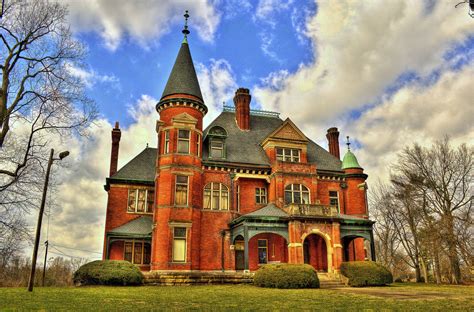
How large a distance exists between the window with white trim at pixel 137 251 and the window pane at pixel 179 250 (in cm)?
375

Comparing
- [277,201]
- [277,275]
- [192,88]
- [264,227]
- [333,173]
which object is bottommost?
[277,275]

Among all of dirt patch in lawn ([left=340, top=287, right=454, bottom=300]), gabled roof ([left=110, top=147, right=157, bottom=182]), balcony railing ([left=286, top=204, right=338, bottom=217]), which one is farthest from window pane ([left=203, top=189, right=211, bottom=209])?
dirt patch in lawn ([left=340, top=287, right=454, bottom=300])

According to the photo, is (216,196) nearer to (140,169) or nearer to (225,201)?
(225,201)

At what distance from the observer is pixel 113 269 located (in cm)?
2277

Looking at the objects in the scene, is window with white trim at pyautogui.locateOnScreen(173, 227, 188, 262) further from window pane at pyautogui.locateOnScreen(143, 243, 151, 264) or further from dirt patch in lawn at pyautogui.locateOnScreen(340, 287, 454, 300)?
dirt patch in lawn at pyautogui.locateOnScreen(340, 287, 454, 300)

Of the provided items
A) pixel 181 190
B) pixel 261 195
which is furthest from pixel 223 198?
pixel 181 190

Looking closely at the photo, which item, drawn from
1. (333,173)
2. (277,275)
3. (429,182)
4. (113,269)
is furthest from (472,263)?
(113,269)

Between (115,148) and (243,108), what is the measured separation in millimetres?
11852

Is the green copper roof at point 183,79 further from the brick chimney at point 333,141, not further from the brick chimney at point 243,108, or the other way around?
the brick chimney at point 333,141

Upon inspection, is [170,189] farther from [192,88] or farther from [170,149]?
[192,88]

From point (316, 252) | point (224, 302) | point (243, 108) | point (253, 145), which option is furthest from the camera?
point (243, 108)

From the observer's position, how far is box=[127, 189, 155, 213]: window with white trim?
31.7 metres

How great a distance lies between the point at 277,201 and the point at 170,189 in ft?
26.9

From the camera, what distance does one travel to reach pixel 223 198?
30.1m
